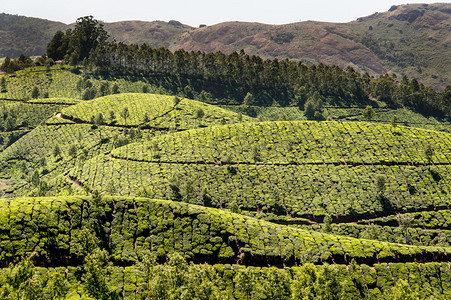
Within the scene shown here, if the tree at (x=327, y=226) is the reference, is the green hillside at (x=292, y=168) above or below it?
above

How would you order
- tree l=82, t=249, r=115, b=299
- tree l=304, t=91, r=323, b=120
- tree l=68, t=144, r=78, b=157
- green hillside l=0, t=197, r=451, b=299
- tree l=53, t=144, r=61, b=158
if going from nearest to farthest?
tree l=82, t=249, r=115, b=299
green hillside l=0, t=197, r=451, b=299
tree l=68, t=144, r=78, b=157
tree l=53, t=144, r=61, b=158
tree l=304, t=91, r=323, b=120

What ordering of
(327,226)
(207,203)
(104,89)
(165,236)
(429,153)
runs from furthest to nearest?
(104,89), (429,153), (207,203), (327,226), (165,236)

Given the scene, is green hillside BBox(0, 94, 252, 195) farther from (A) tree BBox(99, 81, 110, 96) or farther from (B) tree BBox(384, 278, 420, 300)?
(B) tree BBox(384, 278, 420, 300)

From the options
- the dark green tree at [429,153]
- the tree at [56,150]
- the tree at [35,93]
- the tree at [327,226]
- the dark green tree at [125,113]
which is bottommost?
the tree at [327,226]

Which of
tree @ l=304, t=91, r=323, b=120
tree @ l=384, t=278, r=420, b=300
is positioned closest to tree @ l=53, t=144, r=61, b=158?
tree @ l=384, t=278, r=420, b=300

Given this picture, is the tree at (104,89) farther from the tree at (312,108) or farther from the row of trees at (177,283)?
the row of trees at (177,283)

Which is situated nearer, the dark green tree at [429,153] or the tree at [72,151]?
the dark green tree at [429,153]

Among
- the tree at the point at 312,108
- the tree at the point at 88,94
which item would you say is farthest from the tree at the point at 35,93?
→ the tree at the point at 312,108

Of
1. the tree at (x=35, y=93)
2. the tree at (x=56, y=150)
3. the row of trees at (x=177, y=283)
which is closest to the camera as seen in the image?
the row of trees at (x=177, y=283)

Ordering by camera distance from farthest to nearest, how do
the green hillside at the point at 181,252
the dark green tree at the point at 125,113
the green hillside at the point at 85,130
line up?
the dark green tree at the point at 125,113 < the green hillside at the point at 85,130 < the green hillside at the point at 181,252

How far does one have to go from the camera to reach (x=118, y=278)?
47.7m

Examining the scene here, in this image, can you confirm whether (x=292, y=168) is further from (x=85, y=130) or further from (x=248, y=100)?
(x=248, y=100)

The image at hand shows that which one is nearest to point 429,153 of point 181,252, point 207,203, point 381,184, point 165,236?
point 381,184

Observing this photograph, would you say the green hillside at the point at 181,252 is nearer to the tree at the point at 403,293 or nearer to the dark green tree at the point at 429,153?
the tree at the point at 403,293
